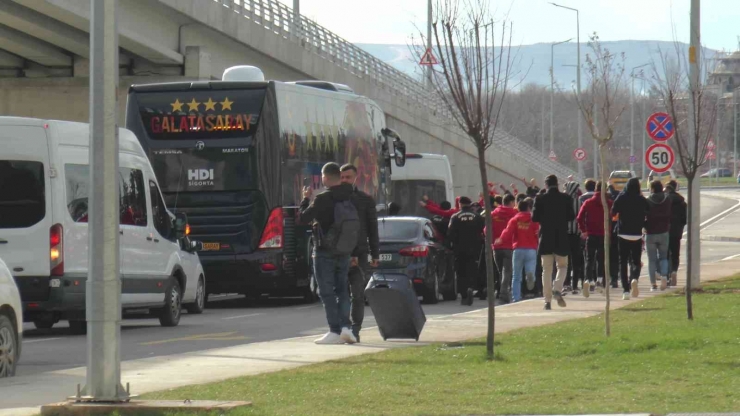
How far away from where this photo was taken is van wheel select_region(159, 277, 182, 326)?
18.9 meters

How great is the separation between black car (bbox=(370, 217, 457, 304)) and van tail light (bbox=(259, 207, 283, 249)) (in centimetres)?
163

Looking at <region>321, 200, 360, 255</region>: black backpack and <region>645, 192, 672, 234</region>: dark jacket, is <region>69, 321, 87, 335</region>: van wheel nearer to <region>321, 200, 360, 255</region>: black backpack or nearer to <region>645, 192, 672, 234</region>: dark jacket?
<region>321, 200, 360, 255</region>: black backpack

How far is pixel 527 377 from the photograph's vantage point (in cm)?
1101

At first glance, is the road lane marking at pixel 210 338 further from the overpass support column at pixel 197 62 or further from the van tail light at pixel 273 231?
the overpass support column at pixel 197 62

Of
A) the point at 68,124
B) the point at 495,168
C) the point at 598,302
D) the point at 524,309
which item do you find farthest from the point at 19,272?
the point at 495,168

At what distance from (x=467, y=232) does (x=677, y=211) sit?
13.7ft

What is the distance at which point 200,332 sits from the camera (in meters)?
17.6

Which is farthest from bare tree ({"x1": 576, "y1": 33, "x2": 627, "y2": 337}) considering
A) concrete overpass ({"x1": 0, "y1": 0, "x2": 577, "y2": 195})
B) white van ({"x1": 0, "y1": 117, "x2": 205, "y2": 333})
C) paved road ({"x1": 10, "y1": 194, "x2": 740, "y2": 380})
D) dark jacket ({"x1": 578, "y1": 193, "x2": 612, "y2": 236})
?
concrete overpass ({"x1": 0, "y1": 0, "x2": 577, "y2": 195})

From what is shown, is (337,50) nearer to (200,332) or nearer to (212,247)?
(212,247)

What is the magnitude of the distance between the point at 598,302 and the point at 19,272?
29.0 feet

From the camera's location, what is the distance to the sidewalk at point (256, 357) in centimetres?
1125

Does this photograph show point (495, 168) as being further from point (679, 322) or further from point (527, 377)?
point (527, 377)

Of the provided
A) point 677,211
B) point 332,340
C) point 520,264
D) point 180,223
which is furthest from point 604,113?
point 677,211

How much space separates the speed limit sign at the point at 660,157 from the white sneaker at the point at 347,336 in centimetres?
1361
